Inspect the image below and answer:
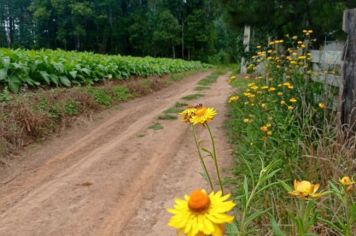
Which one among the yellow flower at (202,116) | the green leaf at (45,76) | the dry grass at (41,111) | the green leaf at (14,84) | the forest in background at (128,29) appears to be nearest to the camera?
the yellow flower at (202,116)

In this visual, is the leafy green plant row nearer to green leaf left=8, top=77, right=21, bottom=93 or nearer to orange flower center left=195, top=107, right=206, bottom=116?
green leaf left=8, top=77, right=21, bottom=93

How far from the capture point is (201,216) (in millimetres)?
1022

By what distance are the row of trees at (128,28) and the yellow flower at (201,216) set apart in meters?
44.9

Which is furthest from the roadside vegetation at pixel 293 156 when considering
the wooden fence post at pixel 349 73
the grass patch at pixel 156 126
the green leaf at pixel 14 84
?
the green leaf at pixel 14 84

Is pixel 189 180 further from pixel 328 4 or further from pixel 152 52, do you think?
pixel 152 52

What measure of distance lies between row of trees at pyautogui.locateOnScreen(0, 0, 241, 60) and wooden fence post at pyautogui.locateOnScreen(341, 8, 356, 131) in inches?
1632

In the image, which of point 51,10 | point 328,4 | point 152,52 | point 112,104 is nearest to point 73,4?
point 51,10

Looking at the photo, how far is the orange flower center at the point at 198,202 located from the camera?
103 cm

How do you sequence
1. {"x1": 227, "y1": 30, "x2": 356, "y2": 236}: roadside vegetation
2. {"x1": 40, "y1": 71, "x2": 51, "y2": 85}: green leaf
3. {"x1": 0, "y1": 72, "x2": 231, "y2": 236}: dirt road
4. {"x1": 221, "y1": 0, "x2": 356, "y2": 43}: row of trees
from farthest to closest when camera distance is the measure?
{"x1": 40, "y1": 71, "x2": 51, "y2": 85}: green leaf
{"x1": 221, "y1": 0, "x2": 356, "y2": 43}: row of trees
{"x1": 0, "y1": 72, "x2": 231, "y2": 236}: dirt road
{"x1": 227, "y1": 30, "x2": 356, "y2": 236}: roadside vegetation

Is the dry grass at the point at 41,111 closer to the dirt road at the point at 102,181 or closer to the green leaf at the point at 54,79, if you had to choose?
the dirt road at the point at 102,181

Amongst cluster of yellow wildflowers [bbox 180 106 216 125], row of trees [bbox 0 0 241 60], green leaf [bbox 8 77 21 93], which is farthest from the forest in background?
cluster of yellow wildflowers [bbox 180 106 216 125]

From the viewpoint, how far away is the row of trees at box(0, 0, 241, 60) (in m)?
47.0

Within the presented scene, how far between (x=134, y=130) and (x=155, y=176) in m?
2.57

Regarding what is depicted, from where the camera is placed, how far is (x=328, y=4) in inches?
262
